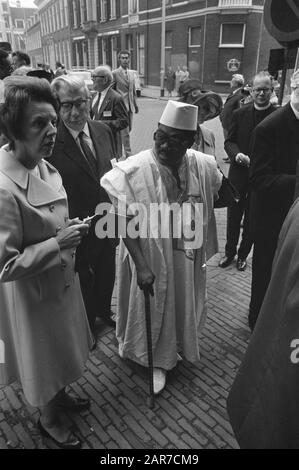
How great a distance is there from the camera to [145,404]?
2604 mm

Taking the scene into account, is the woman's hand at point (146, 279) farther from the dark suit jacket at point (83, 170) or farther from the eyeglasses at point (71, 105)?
the eyeglasses at point (71, 105)

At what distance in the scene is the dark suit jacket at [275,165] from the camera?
2.65 metres

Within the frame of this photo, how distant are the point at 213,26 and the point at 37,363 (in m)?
24.6

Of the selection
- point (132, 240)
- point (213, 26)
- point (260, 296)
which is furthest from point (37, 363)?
point (213, 26)

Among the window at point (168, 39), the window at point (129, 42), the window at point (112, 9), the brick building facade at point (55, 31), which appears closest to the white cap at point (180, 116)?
the window at point (168, 39)

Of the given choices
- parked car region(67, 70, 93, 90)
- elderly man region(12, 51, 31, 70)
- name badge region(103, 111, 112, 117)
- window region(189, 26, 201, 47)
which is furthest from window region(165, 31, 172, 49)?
name badge region(103, 111, 112, 117)

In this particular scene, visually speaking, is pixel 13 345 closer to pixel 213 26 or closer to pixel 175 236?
pixel 175 236

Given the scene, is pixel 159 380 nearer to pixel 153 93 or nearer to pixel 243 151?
pixel 243 151

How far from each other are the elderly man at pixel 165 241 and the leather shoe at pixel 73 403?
1.53ft

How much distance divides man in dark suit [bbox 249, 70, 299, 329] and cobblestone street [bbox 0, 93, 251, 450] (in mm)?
743

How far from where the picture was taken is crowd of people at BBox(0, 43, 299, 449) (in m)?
1.67

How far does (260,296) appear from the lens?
323 centimetres

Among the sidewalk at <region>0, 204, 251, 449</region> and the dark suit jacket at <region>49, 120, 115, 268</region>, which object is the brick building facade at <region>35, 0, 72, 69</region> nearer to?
the dark suit jacket at <region>49, 120, 115, 268</region>

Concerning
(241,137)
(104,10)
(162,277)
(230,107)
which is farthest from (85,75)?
(104,10)
